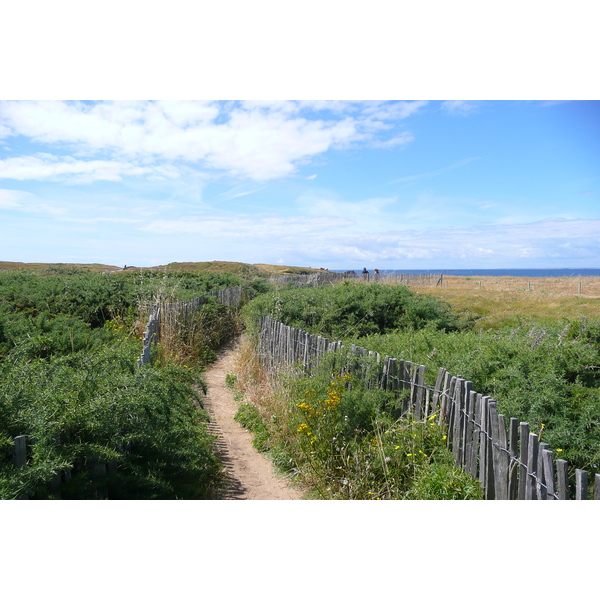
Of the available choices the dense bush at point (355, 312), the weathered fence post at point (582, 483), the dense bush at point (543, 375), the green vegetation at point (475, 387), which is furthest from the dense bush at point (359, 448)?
the dense bush at point (355, 312)

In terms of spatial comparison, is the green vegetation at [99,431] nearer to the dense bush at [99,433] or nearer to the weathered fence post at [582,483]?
the dense bush at [99,433]

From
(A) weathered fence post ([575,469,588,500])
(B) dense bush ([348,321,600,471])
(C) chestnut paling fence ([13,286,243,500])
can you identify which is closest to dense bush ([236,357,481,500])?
(B) dense bush ([348,321,600,471])

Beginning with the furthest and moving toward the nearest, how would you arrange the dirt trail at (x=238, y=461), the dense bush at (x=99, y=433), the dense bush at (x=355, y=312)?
the dense bush at (x=355, y=312), the dirt trail at (x=238, y=461), the dense bush at (x=99, y=433)

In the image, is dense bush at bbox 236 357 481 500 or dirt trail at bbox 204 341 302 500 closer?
dense bush at bbox 236 357 481 500

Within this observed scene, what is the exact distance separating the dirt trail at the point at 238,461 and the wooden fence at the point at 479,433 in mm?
1408

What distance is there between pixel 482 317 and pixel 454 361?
874 cm

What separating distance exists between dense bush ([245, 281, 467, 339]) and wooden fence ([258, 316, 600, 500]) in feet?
11.6

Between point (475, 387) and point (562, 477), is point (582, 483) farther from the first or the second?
point (475, 387)

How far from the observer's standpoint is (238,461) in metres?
5.37

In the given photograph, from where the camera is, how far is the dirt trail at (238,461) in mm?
4499

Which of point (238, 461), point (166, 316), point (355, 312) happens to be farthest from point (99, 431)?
point (355, 312)

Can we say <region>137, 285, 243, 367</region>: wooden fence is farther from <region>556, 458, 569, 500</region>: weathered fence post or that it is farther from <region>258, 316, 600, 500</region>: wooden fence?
<region>556, 458, 569, 500</region>: weathered fence post

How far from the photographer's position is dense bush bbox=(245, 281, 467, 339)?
9.56 meters

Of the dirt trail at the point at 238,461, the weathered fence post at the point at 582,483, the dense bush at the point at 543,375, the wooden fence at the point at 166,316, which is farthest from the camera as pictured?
the wooden fence at the point at 166,316
